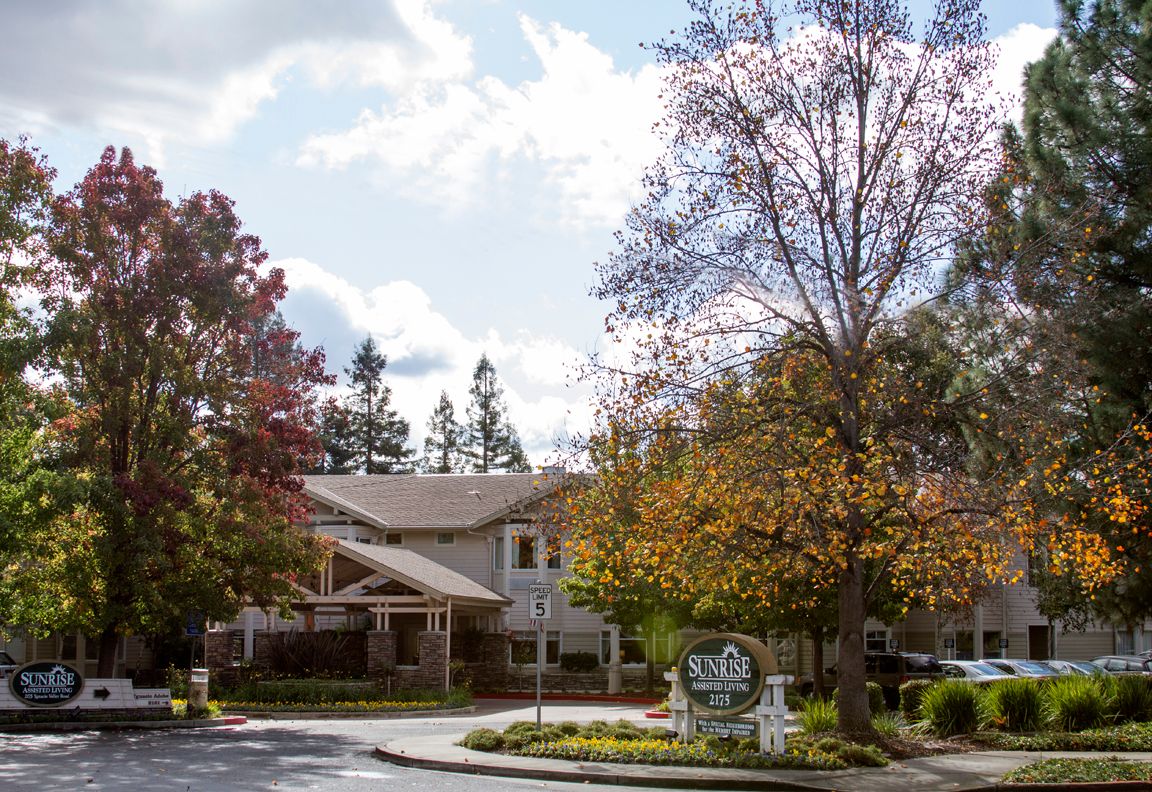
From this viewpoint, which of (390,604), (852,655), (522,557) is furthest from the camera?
(522,557)

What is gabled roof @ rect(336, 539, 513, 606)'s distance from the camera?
32250mm

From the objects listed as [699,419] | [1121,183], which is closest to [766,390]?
[699,419]

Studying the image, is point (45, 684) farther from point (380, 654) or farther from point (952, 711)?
point (952, 711)

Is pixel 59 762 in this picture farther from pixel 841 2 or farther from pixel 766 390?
pixel 841 2

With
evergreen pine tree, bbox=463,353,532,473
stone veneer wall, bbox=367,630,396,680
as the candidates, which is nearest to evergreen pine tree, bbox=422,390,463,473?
evergreen pine tree, bbox=463,353,532,473

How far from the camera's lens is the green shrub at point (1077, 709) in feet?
67.4

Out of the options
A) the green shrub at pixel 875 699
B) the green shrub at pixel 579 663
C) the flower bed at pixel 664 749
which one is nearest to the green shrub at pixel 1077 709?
the green shrub at pixel 875 699

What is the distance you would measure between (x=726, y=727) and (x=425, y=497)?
3019 centimetres

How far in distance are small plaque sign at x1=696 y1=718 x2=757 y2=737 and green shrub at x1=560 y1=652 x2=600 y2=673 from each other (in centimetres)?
2423

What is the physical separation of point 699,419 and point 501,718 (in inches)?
490

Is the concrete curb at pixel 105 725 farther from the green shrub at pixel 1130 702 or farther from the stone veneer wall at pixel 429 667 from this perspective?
the green shrub at pixel 1130 702

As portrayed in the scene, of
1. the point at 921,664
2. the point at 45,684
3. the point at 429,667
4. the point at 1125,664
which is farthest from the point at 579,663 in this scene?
the point at 45,684

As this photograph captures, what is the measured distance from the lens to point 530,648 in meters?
40.2

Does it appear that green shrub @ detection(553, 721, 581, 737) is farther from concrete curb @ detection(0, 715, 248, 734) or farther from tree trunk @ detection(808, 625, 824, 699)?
tree trunk @ detection(808, 625, 824, 699)
